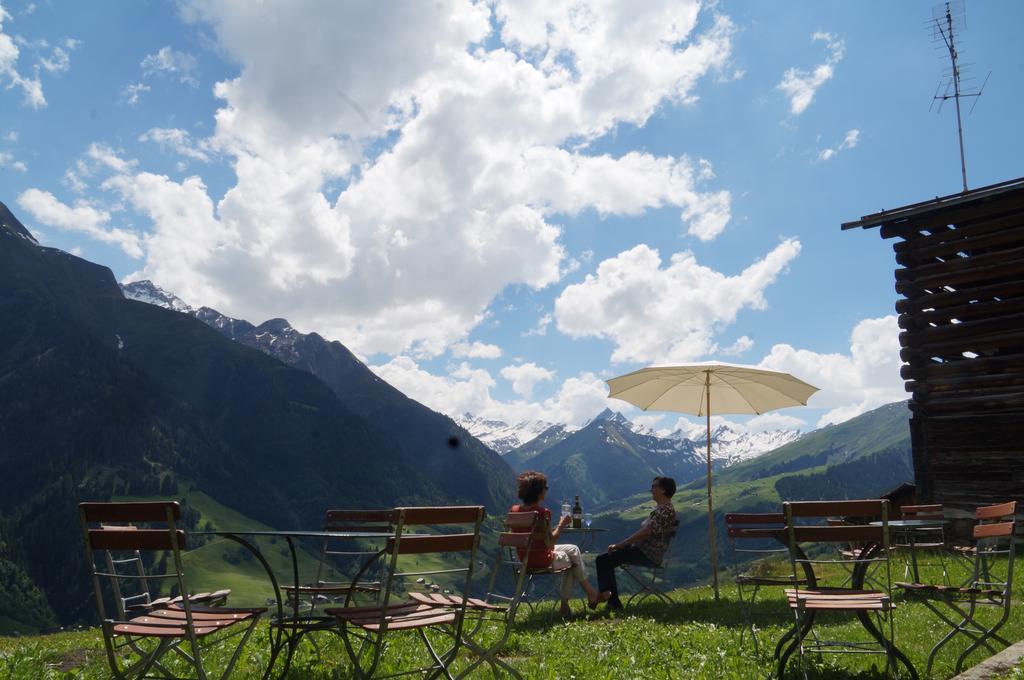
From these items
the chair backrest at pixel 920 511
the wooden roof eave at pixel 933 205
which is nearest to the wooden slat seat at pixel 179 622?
the chair backrest at pixel 920 511

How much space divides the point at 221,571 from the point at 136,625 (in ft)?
612

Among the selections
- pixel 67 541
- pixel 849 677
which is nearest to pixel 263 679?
pixel 849 677

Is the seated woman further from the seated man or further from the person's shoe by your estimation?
the seated man

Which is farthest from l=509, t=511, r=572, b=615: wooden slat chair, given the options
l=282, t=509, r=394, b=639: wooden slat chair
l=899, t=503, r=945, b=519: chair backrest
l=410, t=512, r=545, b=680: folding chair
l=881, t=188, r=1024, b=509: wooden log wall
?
l=881, t=188, r=1024, b=509: wooden log wall

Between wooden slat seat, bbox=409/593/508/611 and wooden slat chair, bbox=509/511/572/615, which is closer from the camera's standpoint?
wooden slat seat, bbox=409/593/508/611

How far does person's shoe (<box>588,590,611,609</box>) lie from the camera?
11141mm

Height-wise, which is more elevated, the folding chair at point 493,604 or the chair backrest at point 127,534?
the chair backrest at point 127,534

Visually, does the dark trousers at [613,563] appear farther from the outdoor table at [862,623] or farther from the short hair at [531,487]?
the outdoor table at [862,623]

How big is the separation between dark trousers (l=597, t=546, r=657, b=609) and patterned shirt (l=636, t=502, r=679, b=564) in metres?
0.10

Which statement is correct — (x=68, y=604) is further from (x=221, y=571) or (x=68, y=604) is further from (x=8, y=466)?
(x=8, y=466)

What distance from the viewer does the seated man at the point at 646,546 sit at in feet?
37.1

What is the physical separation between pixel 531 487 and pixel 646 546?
239 centimetres

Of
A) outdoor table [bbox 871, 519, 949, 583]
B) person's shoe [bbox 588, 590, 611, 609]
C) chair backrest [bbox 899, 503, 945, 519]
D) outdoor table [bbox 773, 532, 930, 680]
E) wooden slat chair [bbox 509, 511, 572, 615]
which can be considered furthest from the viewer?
chair backrest [bbox 899, 503, 945, 519]

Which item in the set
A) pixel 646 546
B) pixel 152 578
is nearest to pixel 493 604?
pixel 152 578
